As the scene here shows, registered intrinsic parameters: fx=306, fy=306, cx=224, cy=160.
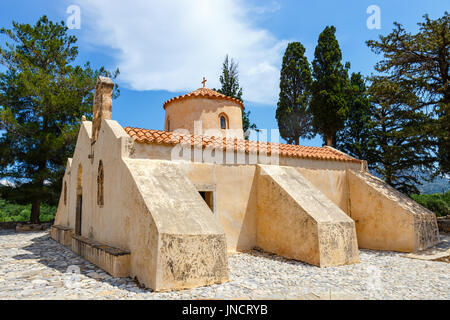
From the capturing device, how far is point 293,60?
22219 mm

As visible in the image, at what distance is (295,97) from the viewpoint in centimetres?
2228

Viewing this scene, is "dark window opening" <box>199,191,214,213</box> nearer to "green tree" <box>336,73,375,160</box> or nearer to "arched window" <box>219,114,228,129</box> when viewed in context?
"arched window" <box>219,114,228,129</box>

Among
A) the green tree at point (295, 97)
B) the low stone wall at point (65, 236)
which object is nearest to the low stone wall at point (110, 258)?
the low stone wall at point (65, 236)

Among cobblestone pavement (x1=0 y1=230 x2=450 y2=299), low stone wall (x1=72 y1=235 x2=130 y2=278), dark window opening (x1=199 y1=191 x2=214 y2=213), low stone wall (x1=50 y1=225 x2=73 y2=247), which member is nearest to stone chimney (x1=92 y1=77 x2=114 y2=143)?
low stone wall (x1=72 y1=235 x2=130 y2=278)

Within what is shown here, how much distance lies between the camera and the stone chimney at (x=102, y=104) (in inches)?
347

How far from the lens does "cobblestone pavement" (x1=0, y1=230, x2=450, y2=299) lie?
5.02m

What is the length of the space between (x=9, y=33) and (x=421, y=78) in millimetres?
20730

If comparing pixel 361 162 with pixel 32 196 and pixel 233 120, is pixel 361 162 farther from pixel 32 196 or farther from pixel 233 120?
pixel 32 196

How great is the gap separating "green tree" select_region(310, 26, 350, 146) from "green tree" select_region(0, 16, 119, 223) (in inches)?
524

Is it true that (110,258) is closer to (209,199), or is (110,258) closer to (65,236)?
→ (209,199)

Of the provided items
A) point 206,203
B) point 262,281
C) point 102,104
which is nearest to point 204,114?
point 102,104

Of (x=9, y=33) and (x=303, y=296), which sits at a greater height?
(x=9, y=33)
